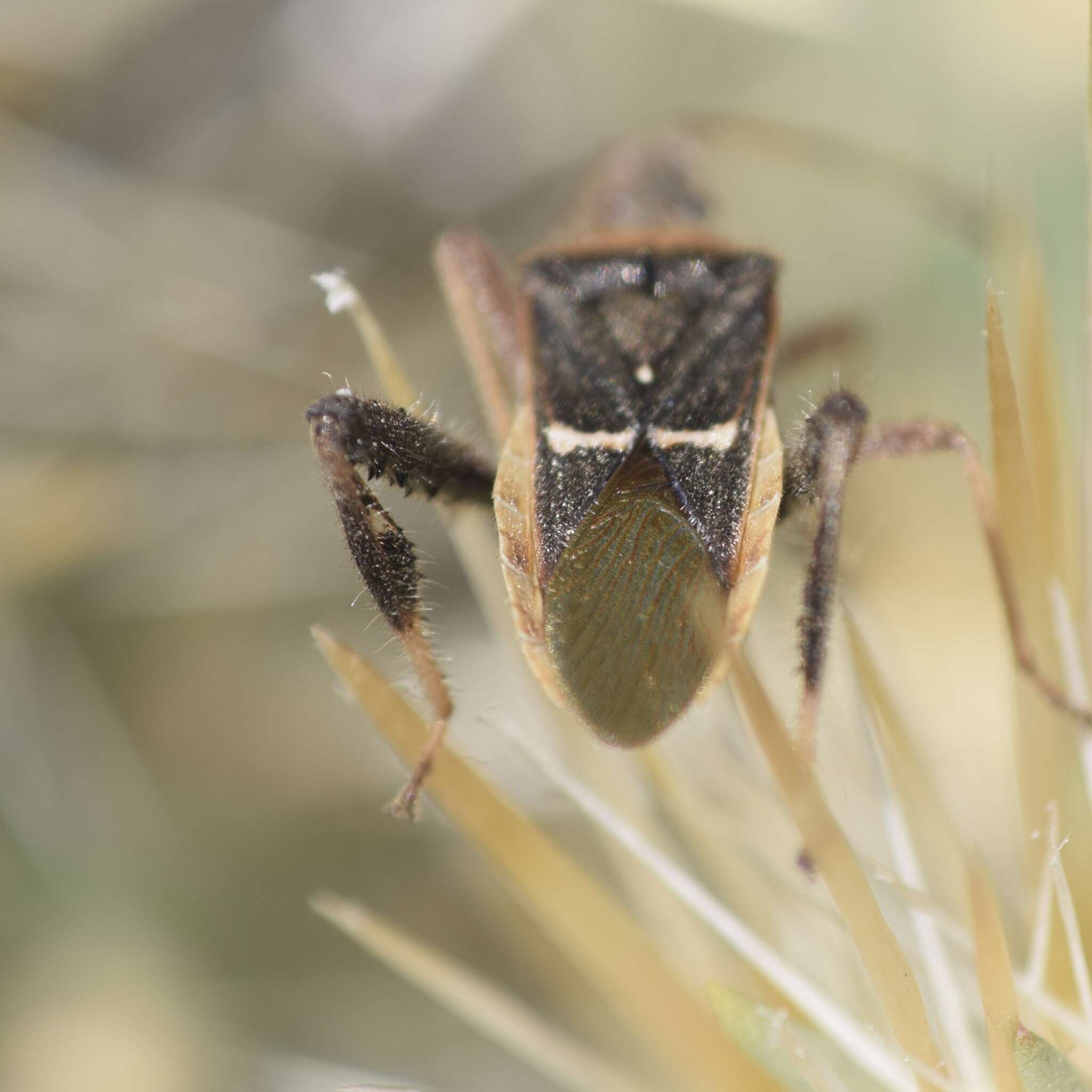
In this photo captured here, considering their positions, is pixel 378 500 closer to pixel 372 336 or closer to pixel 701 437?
pixel 372 336

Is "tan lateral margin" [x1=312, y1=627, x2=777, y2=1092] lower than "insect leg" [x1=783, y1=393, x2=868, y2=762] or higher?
lower

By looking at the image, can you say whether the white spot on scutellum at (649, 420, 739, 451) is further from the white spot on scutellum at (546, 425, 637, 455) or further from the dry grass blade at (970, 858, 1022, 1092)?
the dry grass blade at (970, 858, 1022, 1092)

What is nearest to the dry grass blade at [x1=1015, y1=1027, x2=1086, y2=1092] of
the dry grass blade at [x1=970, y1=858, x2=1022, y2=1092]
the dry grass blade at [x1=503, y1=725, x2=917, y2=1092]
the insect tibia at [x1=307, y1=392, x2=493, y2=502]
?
the dry grass blade at [x1=970, y1=858, x2=1022, y2=1092]

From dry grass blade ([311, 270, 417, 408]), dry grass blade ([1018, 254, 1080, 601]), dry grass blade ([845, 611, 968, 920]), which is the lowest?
dry grass blade ([845, 611, 968, 920])

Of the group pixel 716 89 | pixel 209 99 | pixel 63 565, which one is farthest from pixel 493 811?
pixel 716 89

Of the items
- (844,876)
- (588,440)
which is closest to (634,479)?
(588,440)

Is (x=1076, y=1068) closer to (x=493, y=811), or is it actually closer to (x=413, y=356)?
(x=493, y=811)
